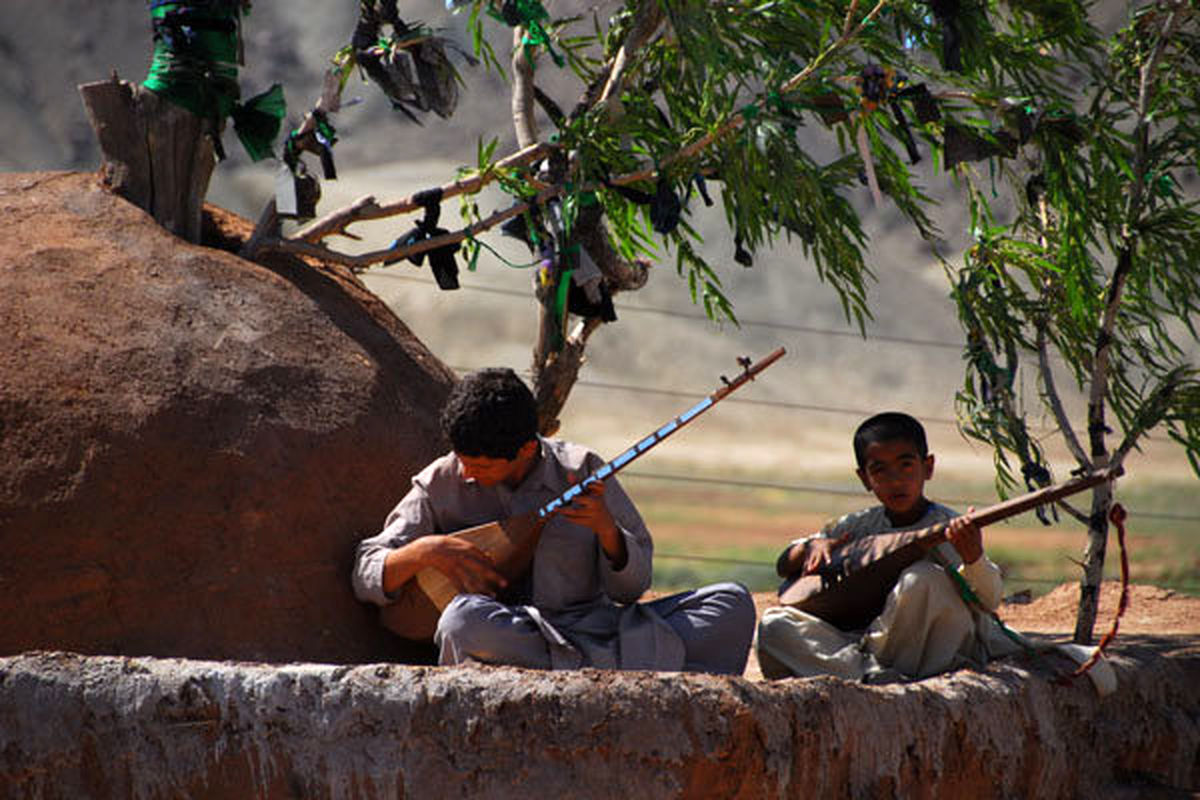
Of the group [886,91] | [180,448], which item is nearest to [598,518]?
[180,448]

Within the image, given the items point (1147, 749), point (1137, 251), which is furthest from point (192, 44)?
point (1147, 749)

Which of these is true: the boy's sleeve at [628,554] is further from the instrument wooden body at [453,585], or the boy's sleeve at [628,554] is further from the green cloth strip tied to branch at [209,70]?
the green cloth strip tied to branch at [209,70]

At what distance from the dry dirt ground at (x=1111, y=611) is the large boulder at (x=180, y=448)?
3.41 metres

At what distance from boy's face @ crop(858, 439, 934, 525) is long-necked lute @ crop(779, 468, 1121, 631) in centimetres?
11

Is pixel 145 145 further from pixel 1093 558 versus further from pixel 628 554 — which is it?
pixel 1093 558

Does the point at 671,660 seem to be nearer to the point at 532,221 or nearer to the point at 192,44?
the point at 532,221

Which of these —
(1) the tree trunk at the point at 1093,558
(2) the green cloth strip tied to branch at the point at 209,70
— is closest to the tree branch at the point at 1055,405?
(1) the tree trunk at the point at 1093,558

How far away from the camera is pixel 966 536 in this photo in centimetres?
339

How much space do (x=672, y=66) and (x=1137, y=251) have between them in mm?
1513

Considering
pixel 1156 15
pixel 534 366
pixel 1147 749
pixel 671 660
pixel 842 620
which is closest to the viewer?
pixel 671 660

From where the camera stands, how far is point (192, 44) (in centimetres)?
390

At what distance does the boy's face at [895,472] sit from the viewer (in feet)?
11.8

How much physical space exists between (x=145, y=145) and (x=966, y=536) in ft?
7.77

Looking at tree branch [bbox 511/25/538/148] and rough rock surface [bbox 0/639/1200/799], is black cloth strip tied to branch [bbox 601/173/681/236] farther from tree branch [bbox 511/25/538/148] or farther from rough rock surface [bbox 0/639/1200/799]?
rough rock surface [bbox 0/639/1200/799]
